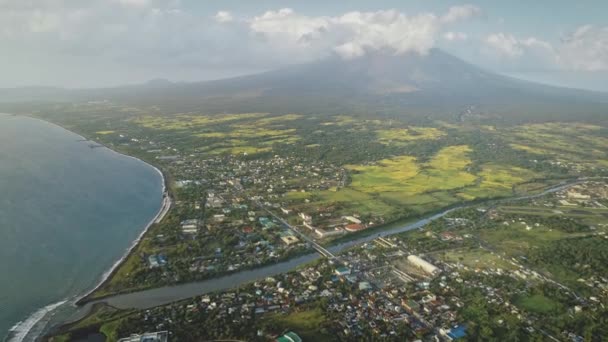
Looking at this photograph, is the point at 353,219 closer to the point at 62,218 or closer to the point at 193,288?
the point at 193,288

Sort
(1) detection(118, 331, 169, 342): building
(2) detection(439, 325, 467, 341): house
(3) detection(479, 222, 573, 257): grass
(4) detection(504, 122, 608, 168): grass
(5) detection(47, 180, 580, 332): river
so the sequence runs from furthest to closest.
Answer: (4) detection(504, 122, 608, 168): grass → (3) detection(479, 222, 573, 257): grass → (5) detection(47, 180, 580, 332): river → (2) detection(439, 325, 467, 341): house → (1) detection(118, 331, 169, 342): building

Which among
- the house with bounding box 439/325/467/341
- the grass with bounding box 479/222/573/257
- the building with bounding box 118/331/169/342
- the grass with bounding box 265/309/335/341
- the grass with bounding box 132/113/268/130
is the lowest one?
the grass with bounding box 479/222/573/257

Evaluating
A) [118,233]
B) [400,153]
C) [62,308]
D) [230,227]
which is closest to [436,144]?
[400,153]

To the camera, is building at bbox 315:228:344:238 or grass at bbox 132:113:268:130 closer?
building at bbox 315:228:344:238

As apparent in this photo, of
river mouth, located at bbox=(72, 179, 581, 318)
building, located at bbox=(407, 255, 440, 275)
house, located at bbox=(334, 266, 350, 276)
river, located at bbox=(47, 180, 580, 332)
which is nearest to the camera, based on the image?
river, located at bbox=(47, 180, 580, 332)

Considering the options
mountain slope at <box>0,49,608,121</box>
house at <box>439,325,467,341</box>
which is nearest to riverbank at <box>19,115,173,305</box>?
house at <box>439,325,467,341</box>

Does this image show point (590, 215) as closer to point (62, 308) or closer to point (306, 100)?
point (62, 308)

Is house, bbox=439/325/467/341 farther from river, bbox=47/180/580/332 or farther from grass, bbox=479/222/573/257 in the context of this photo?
grass, bbox=479/222/573/257

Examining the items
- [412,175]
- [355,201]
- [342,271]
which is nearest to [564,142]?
[412,175]

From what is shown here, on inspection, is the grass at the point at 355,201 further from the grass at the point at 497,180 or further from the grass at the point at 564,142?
the grass at the point at 564,142
